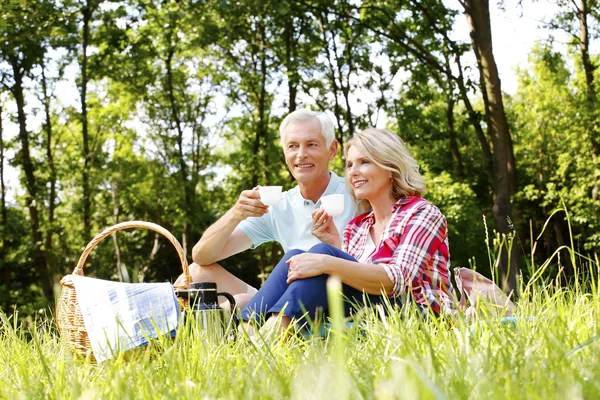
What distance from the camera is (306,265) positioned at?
121 inches

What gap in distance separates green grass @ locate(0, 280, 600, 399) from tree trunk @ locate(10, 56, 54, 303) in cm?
1310

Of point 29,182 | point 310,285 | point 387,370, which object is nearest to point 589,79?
point 29,182

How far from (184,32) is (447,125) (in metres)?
7.27

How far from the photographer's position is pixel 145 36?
54.4 feet

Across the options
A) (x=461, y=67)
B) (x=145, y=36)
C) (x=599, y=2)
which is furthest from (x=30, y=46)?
(x=599, y=2)

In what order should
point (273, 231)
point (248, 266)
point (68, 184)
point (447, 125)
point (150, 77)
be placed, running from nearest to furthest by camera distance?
point (273, 231) < point (68, 184) < point (150, 77) < point (447, 125) < point (248, 266)

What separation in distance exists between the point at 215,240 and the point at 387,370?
269cm

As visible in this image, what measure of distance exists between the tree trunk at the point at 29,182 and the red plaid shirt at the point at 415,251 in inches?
501

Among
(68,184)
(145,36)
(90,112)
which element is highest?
(145,36)

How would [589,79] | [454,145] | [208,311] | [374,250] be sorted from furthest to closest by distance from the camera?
1. [454,145]
2. [589,79]
3. [374,250]
4. [208,311]

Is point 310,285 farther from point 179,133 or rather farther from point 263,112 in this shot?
point 179,133

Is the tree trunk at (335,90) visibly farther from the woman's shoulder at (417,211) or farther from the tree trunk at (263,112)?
the woman's shoulder at (417,211)

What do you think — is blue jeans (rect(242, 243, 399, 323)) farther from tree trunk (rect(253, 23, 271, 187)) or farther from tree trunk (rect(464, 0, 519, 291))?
tree trunk (rect(253, 23, 271, 187))

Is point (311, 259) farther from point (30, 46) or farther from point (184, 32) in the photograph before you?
point (184, 32)
